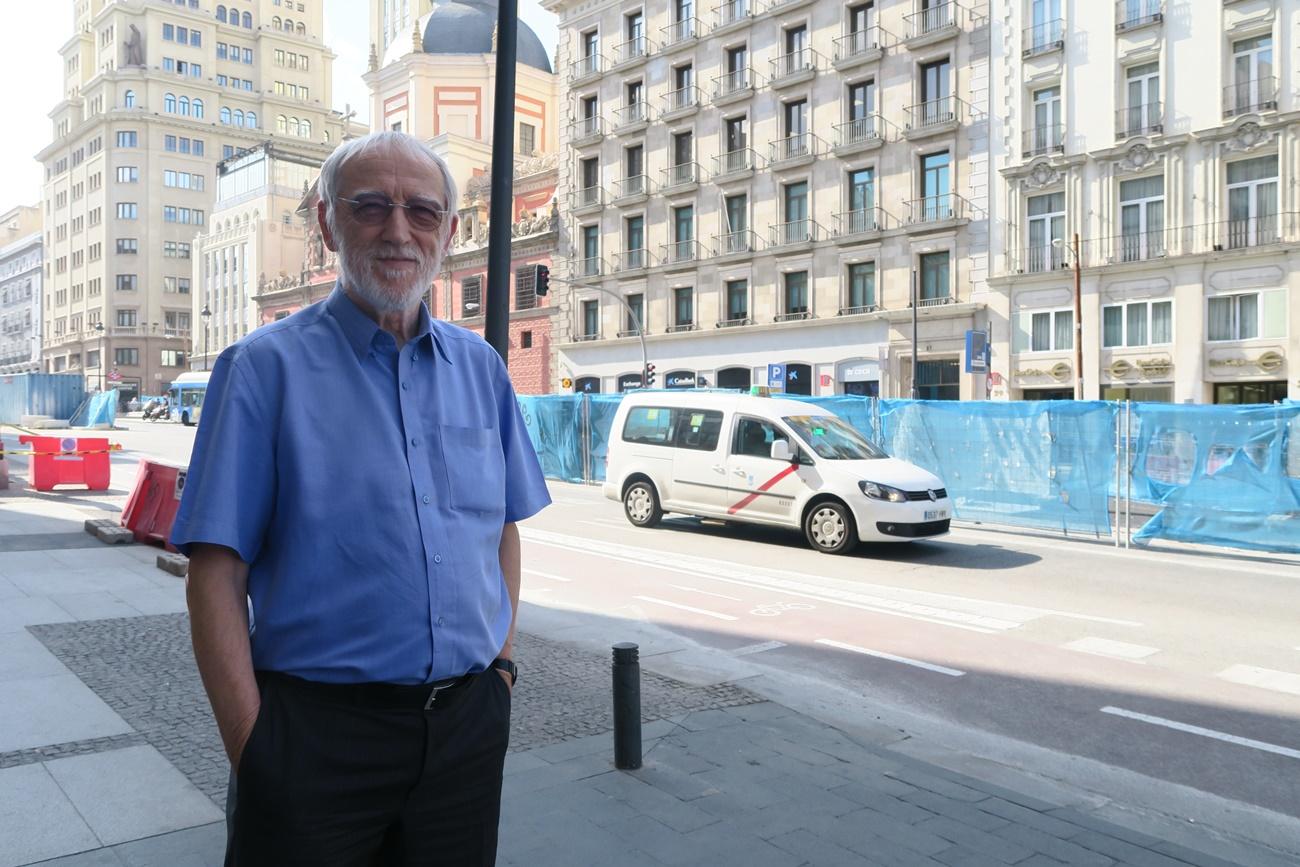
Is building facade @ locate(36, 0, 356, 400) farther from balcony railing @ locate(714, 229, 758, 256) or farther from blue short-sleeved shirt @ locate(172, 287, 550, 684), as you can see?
blue short-sleeved shirt @ locate(172, 287, 550, 684)

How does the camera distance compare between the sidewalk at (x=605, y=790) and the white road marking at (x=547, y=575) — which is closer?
the sidewalk at (x=605, y=790)

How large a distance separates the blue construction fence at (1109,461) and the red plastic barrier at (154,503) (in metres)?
10.8

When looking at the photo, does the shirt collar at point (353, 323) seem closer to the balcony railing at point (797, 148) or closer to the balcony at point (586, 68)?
the balcony railing at point (797, 148)

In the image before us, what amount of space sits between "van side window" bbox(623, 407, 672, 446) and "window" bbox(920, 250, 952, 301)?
21639mm

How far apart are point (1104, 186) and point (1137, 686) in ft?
89.3

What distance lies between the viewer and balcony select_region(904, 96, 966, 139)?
3331cm

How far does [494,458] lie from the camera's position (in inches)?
88.4

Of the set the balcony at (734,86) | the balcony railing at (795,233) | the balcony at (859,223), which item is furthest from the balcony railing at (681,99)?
the balcony at (859,223)

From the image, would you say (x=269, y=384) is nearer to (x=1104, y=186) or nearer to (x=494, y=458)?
(x=494, y=458)

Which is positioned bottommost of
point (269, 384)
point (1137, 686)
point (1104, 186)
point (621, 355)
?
point (1137, 686)

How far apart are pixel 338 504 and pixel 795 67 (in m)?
39.3

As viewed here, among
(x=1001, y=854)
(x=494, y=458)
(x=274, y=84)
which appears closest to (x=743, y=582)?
(x=1001, y=854)

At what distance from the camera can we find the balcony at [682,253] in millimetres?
40812

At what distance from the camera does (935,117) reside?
111 ft
